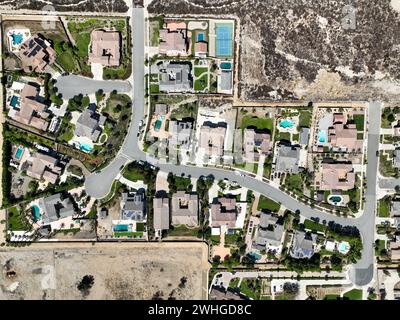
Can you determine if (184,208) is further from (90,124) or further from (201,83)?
(201,83)

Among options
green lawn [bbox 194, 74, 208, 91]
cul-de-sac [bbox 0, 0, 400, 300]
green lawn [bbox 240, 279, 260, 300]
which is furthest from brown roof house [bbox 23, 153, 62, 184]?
green lawn [bbox 240, 279, 260, 300]

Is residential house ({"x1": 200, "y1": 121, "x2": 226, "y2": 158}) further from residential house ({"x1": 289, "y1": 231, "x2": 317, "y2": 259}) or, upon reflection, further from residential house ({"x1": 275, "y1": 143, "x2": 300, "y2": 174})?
residential house ({"x1": 289, "y1": 231, "x2": 317, "y2": 259})

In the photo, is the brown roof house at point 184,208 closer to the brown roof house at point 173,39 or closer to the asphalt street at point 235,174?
the asphalt street at point 235,174

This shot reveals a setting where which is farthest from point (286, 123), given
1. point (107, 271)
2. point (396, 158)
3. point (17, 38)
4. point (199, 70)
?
point (17, 38)

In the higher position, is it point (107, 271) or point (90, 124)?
point (90, 124)

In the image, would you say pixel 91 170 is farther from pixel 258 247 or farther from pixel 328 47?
pixel 328 47

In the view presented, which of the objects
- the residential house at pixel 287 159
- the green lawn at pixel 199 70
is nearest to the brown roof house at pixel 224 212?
the residential house at pixel 287 159
